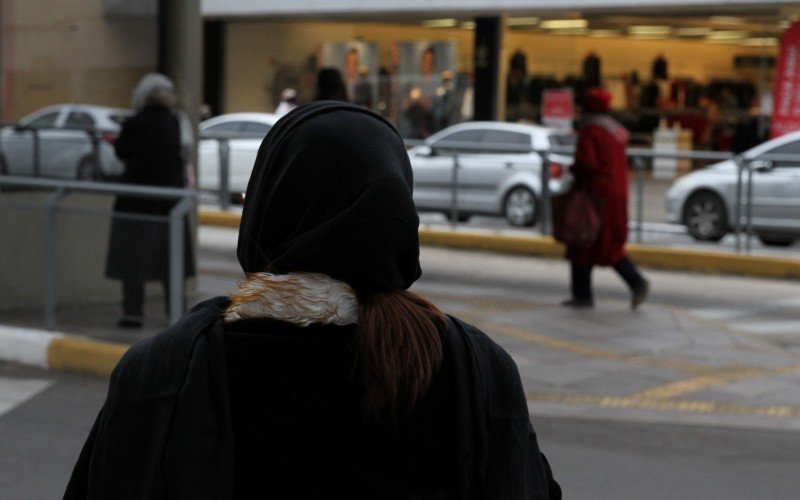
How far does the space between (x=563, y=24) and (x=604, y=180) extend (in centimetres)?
2062

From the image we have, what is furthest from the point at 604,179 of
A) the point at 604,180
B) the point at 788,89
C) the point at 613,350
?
the point at 788,89

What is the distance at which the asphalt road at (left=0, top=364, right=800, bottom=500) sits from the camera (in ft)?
19.8

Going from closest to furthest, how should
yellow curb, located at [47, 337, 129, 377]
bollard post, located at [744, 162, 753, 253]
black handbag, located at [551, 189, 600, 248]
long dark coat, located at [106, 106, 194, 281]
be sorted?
1. yellow curb, located at [47, 337, 129, 377]
2. long dark coat, located at [106, 106, 194, 281]
3. black handbag, located at [551, 189, 600, 248]
4. bollard post, located at [744, 162, 753, 253]

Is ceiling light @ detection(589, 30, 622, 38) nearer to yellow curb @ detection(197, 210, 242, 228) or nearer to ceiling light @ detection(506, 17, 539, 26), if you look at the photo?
ceiling light @ detection(506, 17, 539, 26)

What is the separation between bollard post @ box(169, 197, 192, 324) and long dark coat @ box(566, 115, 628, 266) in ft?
12.3

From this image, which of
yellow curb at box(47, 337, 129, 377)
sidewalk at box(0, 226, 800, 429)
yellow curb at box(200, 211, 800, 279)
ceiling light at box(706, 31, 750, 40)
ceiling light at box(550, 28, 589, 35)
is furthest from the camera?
ceiling light at box(550, 28, 589, 35)

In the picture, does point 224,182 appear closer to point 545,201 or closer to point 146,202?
point 545,201

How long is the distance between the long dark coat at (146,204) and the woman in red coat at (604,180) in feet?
10.5

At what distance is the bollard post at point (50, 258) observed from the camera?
352 inches

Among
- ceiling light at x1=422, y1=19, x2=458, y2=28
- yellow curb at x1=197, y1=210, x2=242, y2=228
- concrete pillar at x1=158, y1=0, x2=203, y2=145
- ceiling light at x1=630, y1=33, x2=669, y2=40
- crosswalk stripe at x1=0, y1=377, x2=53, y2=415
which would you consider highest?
ceiling light at x1=422, y1=19, x2=458, y2=28

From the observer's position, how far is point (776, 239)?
48.4ft

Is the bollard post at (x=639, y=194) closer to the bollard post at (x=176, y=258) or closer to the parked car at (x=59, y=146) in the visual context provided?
the parked car at (x=59, y=146)

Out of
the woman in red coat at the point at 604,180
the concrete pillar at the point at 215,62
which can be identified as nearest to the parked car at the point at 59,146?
the woman in red coat at the point at 604,180

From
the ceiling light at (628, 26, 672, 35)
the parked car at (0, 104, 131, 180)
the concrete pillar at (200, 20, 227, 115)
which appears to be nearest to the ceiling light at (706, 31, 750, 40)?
the ceiling light at (628, 26, 672, 35)
